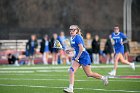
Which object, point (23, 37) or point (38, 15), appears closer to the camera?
point (23, 37)

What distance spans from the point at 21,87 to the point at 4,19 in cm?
5059

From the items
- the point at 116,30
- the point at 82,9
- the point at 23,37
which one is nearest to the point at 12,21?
the point at 82,9

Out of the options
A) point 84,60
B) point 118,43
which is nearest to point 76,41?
point 84,60

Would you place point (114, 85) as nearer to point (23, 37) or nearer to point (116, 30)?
point (116, 30)

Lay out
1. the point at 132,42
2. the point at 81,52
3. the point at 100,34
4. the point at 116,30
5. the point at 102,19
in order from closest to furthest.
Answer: the point at 81,52
the point at 116,30
the point at 132,42
the point at 100,34
the point at 102,19

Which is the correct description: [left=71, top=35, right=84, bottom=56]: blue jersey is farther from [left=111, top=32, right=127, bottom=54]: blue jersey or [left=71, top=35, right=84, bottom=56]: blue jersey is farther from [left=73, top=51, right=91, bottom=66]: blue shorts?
[left=111, top=32, right=127, bottom=54]: blue jersey

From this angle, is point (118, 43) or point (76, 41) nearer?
point (76, 41)

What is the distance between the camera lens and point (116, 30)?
25.0 m

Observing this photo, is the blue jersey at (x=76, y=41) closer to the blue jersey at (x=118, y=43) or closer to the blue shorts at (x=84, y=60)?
the blue shorts at (x=84, y=60)

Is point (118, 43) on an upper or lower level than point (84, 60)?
upper

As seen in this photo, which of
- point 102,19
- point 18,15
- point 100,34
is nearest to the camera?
point 100,34

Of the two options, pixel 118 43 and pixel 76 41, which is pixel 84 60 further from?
pixel 118 43

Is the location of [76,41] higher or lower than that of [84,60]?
higher

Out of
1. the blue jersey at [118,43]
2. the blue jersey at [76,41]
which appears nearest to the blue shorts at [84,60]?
the blue jersey at [76,41]
